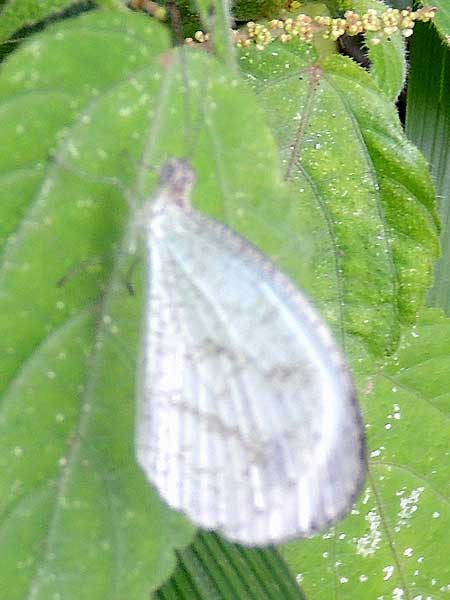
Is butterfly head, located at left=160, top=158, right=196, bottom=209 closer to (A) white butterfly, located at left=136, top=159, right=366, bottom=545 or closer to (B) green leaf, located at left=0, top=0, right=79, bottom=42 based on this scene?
(A) white butterfly, located at left=136, top=159, right=366, bottom=545

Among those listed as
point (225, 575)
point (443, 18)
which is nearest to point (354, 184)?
point (443, 18)

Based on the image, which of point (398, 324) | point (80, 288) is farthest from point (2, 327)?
point (398, 324)

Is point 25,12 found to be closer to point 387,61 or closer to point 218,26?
point 218,26

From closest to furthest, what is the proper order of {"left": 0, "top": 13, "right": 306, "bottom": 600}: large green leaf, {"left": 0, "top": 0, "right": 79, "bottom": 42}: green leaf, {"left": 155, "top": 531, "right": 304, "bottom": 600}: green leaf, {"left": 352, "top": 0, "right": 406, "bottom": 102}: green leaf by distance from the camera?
{"left": 0, "top": 13, "right": 306, "bottom": 600}: large green leaf → {"left": 0, "top": 0, "right": 79, "bottom": 42}: green leaf → {"left": 155, "top": 531, "right": 304, "bottom": 600}: green leaf → {"left": 352, "top": 0, "right": 406, "bottom": 102}: green leaf

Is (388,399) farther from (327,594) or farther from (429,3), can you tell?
(429,3)

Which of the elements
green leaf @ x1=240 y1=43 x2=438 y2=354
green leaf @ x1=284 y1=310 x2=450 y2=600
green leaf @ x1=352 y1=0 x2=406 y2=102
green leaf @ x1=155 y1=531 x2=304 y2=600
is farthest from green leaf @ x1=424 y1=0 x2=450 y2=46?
green leaf @ x1=155 y1=531 x2=304 y2=600

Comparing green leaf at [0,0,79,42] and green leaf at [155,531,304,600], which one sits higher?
green leaf at [0,0,79,42]

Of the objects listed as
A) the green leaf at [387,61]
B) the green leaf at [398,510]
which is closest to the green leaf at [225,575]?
the green leaf at [398,510]
